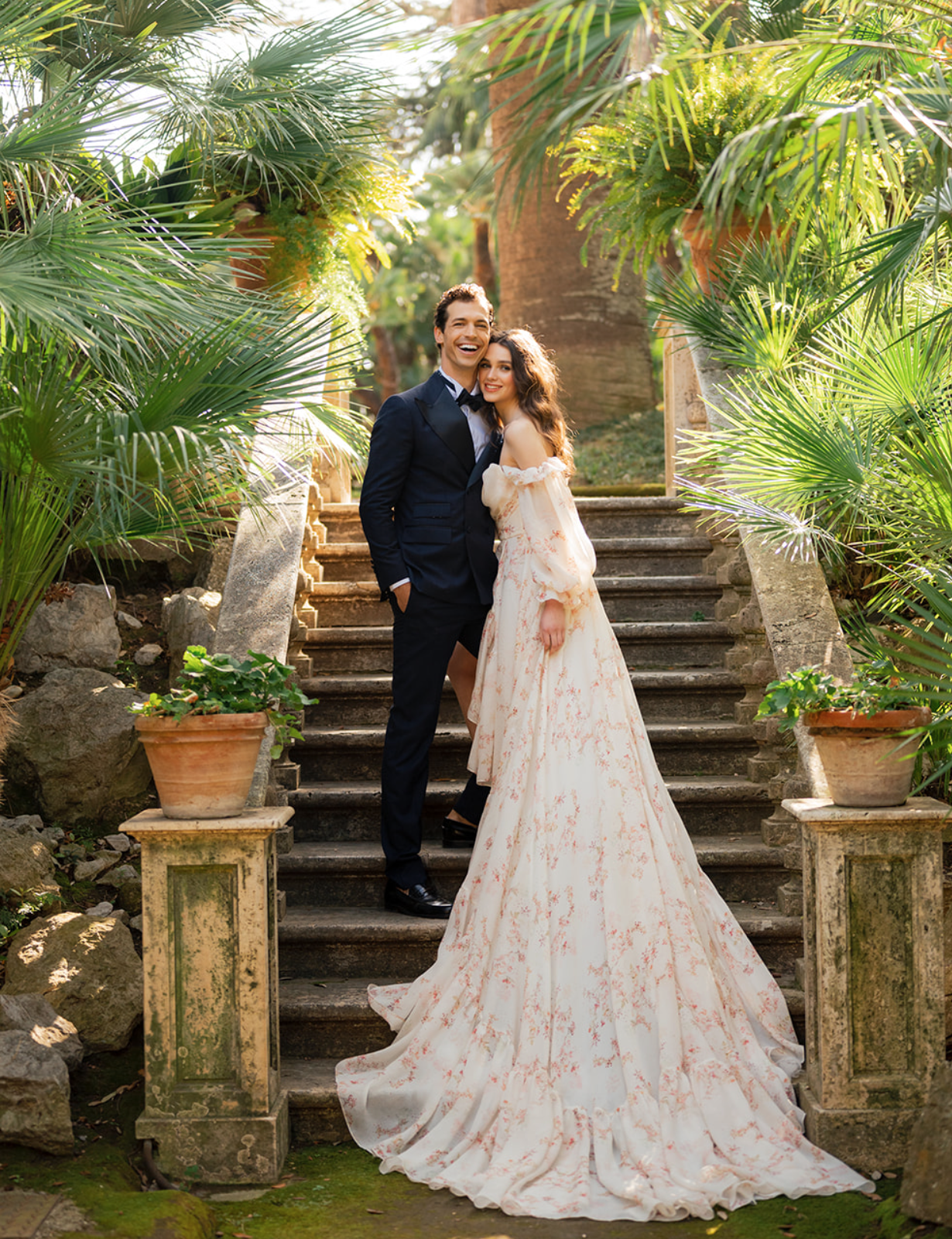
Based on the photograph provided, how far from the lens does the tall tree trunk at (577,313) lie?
9016 millimetres

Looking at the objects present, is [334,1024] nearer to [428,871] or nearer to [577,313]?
[428,871]

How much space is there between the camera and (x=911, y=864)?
3.03 meters

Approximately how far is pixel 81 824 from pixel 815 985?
8.64ft

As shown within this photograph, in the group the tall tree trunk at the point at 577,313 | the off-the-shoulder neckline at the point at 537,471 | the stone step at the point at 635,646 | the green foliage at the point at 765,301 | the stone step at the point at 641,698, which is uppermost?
the tall tree trunk at the point at 577,313

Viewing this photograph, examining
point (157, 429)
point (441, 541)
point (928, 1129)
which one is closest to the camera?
point (928, 1129)

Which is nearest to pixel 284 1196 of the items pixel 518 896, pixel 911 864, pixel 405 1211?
pixel 405 1211

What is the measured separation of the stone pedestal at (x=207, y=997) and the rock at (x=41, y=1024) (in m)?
0.34

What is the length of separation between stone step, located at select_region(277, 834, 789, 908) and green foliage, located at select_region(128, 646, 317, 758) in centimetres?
91

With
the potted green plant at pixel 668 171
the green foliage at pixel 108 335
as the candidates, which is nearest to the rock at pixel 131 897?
the green foliage at pixel 108 335

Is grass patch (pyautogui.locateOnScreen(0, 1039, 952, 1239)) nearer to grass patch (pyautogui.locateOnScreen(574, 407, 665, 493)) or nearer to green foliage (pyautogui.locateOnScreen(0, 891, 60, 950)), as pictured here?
green foliage (pyautogui.locateOnScreen(0, 891, 60, 950))

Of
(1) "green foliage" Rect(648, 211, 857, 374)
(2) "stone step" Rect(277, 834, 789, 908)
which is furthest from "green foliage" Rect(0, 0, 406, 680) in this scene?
(1) "green foliage" Rect(648, 211, 857, 374)

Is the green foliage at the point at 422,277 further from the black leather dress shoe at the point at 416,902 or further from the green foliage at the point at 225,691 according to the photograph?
the green foliage at the point at 225,691

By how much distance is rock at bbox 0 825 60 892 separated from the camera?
3.86 metres

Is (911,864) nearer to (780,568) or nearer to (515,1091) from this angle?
(515,1091)
